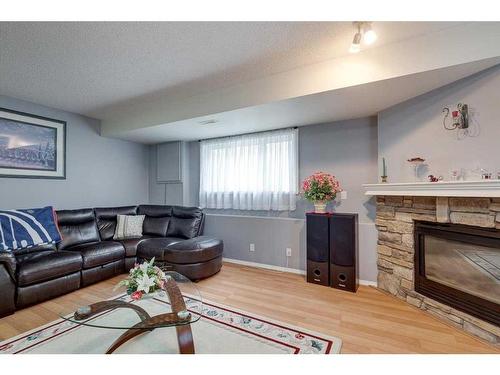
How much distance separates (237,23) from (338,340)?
257 cm

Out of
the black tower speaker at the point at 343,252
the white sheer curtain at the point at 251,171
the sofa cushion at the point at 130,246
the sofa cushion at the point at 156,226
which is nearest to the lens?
the black tower speaker at the point at 343,252

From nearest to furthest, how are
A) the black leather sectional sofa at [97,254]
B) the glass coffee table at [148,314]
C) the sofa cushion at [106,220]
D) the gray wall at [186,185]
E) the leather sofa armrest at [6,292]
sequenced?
the glass coffee table at [148,314] < the leather sofa armrest at [6,292] < the black leather sectional sofa at [97,254] < the sofa cushion at [106,220] < the gray wall at [186,185]

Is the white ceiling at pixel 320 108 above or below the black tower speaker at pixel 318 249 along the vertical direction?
above

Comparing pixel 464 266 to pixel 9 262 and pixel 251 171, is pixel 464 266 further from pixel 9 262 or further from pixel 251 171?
pixel 9 262

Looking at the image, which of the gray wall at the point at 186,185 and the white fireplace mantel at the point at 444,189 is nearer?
the white fireplace mantel at the point at 444,189

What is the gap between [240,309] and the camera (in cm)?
236

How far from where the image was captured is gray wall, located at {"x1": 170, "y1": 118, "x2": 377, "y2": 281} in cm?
308

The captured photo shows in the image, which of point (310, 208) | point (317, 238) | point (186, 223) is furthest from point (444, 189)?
point (186, 223)

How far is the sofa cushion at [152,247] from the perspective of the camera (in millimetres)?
3254

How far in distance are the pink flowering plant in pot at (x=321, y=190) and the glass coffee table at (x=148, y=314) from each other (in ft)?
6.20

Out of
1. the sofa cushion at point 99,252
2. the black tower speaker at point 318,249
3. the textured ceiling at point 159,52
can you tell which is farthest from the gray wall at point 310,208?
the sofa cushion at point 99,252

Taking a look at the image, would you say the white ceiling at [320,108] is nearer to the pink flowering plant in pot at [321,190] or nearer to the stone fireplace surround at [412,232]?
the pink flowering plant in pot at [321,190]

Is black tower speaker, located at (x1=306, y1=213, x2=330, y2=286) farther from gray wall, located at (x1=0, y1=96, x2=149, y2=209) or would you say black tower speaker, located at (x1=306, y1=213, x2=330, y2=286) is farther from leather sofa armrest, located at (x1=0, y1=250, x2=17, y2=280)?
gray wall, located at (x1=0, y1=96, x2=149, y2=209)

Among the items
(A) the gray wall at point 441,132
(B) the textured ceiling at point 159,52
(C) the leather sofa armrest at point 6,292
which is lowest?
(C) the leather sofa armrest at point 6,292
